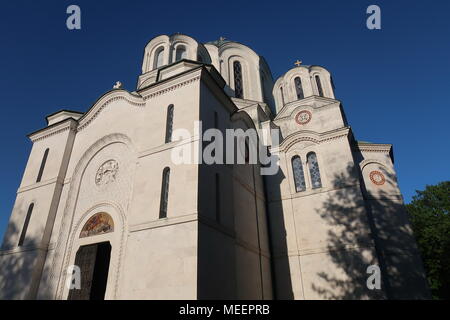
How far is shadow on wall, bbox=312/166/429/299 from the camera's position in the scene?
1112cm

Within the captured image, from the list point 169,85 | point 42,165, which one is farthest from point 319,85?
point 42,165

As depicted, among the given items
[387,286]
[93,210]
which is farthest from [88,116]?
[387,286]

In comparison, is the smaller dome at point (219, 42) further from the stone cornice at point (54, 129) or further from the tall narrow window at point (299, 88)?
the stone cornice at point (54, 129)

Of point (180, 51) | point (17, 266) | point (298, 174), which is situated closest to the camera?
point (17, 266)

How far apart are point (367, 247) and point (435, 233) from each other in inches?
467

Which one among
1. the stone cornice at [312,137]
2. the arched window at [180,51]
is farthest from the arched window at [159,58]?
the stone cornice at [312,137]

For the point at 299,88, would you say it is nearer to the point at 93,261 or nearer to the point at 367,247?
the point at 367,247

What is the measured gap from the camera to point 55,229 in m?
11.1

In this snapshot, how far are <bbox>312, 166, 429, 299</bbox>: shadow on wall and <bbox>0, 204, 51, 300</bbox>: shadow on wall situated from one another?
422 inches

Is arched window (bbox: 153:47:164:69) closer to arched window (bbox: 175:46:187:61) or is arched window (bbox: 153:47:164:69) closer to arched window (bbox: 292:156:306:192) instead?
arched window (bbox: 175:46:187:61)

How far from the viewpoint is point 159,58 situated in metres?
17.7

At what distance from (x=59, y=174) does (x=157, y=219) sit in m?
6.47

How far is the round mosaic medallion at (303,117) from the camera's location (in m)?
15.9

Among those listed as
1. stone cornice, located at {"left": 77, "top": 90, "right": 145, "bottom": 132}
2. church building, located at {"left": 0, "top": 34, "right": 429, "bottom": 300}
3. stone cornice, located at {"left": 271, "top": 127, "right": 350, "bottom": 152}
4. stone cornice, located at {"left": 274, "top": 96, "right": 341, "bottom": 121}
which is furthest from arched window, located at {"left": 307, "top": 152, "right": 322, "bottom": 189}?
stone cornice, located at {"left": 77, "top": 90, "right": 145, "bottom": 132}
